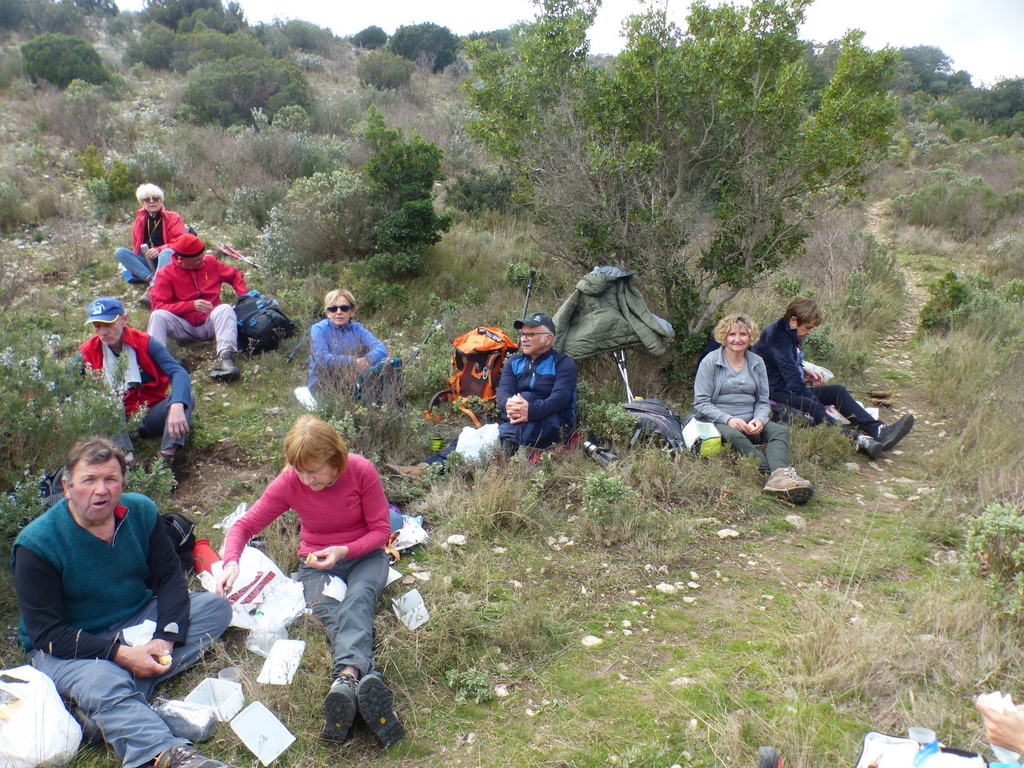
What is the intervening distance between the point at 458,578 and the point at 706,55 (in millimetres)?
4670

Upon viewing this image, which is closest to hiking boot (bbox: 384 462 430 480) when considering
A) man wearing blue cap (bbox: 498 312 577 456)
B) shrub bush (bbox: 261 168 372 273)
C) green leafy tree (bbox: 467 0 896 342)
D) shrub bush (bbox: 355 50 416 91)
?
man wearing blue cap (bbox: 498 312 577 456)

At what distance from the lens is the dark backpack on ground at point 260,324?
6422mm

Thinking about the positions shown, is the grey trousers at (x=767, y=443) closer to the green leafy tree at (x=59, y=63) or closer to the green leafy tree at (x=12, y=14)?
the green leafy tree at (x=59, y=63)

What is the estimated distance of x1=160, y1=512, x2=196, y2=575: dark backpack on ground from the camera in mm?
3631

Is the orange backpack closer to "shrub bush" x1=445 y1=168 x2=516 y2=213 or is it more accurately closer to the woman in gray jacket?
the woman in gray jacket

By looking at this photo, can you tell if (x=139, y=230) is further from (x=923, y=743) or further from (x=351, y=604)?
(x=923, y=743)

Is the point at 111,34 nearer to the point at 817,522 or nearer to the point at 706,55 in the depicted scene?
the point at 706,55

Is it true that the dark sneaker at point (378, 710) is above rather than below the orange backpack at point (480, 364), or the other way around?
below

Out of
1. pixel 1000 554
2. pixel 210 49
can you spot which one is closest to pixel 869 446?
pixel 1000 554

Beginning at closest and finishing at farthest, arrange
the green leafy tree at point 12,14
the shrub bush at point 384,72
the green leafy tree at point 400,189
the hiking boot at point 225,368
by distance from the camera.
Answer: the hiking boot at point 225,368 < the green leafy tree at point 400,189 < the shrub bush at point 384,72 < the green leafy tree at point 12,14

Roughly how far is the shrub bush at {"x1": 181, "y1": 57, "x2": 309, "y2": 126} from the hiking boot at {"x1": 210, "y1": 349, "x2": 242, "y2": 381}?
994 cm

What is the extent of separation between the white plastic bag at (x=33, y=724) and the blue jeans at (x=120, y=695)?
0.28ft

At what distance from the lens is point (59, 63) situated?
615 inches

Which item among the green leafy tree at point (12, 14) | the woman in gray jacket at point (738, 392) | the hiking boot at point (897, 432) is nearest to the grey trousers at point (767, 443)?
the woman in gray jacket at point (738, 392)
